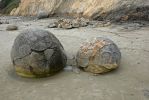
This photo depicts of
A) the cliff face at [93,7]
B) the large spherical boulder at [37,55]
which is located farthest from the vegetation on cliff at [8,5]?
the large spherical boulder at [37,55]

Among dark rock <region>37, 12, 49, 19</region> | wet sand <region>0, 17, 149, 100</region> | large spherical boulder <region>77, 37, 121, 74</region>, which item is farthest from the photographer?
dark rock <region>37, 12, 49, 19</region>

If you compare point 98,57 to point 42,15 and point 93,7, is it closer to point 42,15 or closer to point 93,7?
point 93,7

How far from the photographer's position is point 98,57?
5.25 m

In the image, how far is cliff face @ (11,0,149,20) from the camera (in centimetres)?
1107

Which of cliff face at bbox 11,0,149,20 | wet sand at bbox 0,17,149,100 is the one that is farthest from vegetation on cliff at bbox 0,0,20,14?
wet sand at bbox 0,17,149,100

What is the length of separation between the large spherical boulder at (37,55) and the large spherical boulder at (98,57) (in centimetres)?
45

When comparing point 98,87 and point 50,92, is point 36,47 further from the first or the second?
point 98,87

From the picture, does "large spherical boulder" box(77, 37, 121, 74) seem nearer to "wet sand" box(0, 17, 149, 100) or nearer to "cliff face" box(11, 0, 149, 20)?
"wet sand" box(0, 17, 149, 100)

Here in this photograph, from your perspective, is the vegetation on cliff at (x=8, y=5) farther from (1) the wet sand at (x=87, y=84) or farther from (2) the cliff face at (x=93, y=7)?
(1) the wet sand at (x=87, y=84)

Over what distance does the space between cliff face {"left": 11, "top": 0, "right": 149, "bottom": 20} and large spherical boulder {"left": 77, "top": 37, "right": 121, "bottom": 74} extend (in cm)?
576

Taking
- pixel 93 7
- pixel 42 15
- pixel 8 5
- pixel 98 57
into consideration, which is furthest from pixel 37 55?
pixel 8 5

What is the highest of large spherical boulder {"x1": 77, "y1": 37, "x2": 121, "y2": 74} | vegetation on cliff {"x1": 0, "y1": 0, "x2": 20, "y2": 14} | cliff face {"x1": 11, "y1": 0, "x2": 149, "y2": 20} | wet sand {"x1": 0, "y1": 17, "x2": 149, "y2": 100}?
vegetation on cliff {"x1": 0, "y1": 0, "x2": 20, "y2": 14}

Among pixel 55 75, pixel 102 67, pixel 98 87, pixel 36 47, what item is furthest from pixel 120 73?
pixel 36 47

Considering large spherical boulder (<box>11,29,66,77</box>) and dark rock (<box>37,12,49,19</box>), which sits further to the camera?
dark rock (<box>37,12,49,19</box>)
